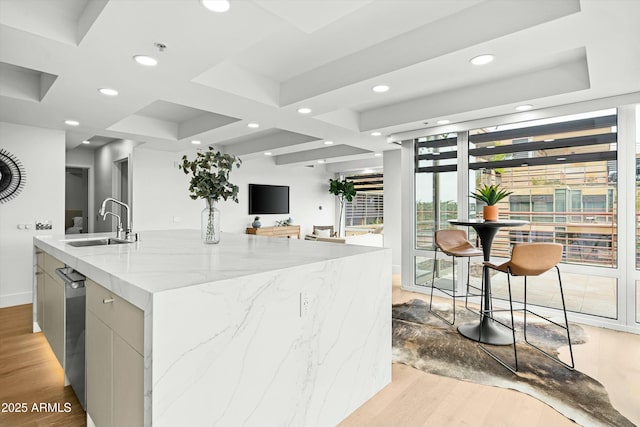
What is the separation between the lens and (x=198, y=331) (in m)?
1.23

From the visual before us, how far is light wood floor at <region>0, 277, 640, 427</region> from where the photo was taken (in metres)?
1.92

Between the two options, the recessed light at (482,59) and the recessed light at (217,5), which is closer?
the recessed light at (217,5)

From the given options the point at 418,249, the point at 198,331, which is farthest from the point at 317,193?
the point at 198,331

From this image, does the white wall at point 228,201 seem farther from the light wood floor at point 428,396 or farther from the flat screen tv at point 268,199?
the light wood floor at point 428,396

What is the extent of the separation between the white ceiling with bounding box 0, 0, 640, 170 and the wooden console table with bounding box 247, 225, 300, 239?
3.40 m

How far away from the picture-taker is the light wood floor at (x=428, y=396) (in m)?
1.92

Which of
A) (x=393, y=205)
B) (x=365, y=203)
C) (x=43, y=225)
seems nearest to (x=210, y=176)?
(x=43, y=225)

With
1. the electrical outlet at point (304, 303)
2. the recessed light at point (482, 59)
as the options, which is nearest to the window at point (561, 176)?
the recessed light at point (482, 59)

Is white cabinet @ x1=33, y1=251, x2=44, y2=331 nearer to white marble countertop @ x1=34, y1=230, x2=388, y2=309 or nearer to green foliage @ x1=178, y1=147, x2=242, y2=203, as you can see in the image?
white marble countertop @ x1=34, y1=230, x2=388, y2=309

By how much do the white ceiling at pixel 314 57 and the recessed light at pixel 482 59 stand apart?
0.14ft

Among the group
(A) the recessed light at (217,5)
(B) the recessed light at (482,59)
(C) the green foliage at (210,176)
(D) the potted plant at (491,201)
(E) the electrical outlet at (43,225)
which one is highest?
(B) the recessed light at (482,59)

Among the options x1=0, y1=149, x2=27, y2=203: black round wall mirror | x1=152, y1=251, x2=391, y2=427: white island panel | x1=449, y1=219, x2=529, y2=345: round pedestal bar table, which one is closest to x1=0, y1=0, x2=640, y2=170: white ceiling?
x1=0, y1=149, x2=27, y2=203: black round wall mirror

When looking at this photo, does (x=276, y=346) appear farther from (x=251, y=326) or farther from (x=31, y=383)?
(x=31, y=383)

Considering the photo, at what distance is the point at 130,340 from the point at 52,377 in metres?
1.79
